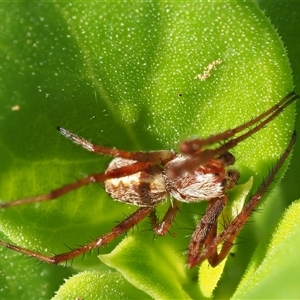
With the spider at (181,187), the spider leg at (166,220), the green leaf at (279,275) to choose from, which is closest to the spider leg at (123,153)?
the spider at (181,187)

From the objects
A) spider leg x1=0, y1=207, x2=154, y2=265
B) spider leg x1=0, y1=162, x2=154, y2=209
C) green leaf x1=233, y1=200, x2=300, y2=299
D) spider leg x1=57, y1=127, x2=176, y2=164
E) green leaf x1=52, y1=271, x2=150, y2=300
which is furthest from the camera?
spider leg x1=0, y1=207, x2=154, y2=265

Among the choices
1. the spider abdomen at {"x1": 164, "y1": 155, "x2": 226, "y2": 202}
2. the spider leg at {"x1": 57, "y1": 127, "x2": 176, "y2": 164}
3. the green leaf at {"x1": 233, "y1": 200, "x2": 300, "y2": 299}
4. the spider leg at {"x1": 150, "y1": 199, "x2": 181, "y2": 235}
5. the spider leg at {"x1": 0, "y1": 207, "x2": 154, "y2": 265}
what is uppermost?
the green leaf at {"x1": 233, "y1": 200, "x2": 300, "y2": 299}

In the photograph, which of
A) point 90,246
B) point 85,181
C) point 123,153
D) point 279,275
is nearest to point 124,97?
point 123,153

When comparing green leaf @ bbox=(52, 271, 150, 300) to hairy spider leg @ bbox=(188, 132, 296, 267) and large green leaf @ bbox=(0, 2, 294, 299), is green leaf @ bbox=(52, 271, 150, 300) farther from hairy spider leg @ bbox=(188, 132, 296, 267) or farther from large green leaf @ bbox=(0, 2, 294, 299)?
hairy spider leg @ bbox=(188, 132, 296, 267)

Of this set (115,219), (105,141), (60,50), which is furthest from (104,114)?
(115,219)

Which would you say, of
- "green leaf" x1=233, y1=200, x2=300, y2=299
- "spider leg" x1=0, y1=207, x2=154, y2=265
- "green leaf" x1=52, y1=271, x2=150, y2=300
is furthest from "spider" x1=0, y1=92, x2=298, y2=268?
"green leaf" x1=233, y1=200, x2=300, y2=299

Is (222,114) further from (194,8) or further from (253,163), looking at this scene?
(194,8)
